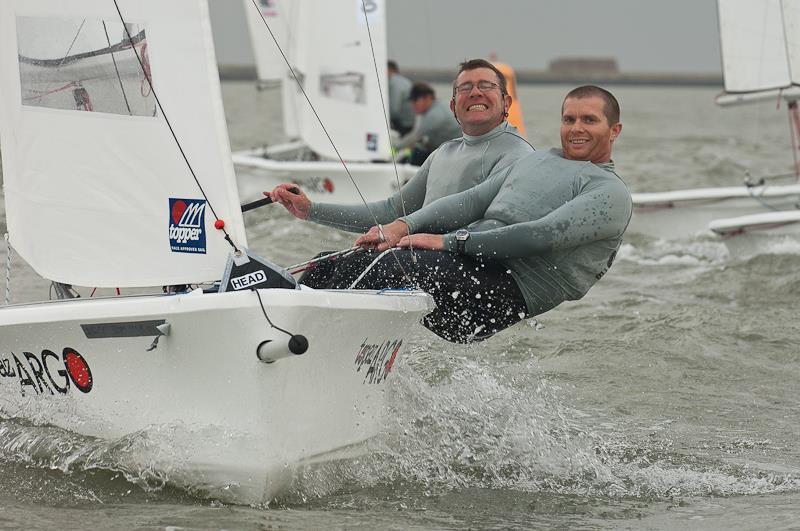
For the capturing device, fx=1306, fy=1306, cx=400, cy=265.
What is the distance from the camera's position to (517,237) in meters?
4.25

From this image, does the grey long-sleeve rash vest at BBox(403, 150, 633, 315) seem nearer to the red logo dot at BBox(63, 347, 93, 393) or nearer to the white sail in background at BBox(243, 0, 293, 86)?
the red logo dot at BBox(63, 347, 93, 393)

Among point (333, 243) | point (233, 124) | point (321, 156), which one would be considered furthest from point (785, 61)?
point (233, 124)

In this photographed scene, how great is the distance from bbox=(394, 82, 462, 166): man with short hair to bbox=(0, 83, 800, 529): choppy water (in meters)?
5.30

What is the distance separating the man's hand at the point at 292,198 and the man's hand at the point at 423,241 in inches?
19.1

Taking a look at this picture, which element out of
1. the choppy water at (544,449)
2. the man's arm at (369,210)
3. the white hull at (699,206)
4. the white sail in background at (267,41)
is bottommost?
the choppy water at (544,449)

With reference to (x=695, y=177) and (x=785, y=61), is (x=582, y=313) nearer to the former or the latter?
(x=785, y=61)

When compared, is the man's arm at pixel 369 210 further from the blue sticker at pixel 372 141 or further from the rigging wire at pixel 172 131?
the blue sticker at pixel 372 141

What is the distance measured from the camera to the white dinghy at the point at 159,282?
370 centimetres

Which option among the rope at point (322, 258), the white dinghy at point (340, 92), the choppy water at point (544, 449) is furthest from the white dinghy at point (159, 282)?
the white dinghy at point (340, 92)

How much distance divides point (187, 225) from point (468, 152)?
1252 mm

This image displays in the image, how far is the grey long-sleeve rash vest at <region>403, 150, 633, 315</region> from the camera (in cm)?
427

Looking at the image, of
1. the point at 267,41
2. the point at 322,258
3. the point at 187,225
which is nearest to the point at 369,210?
the point at 322,258

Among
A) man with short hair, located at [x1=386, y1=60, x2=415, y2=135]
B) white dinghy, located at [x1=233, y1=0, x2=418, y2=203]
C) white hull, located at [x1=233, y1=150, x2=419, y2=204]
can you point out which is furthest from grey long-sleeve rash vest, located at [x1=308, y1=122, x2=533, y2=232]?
man with short hair, located at [x1=386, y1=60, x2=415, y2=135]

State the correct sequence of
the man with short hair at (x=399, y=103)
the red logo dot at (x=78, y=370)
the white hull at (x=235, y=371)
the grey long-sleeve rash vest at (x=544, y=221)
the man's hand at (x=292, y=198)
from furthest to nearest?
the man with short hair at (x=399, y=103) < the man's hand at (x=292, y=198) < the grey long-sleeve rash vest at (x=544, y=221) < the red logo dot at (x=78, y=370) < the white hull at (x=235, y=371)
